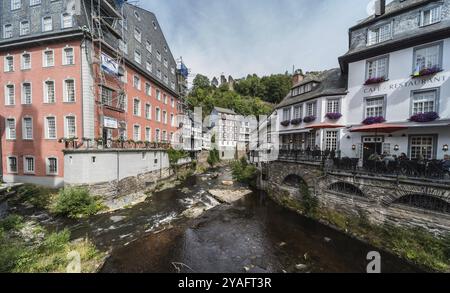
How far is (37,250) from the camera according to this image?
753 cm

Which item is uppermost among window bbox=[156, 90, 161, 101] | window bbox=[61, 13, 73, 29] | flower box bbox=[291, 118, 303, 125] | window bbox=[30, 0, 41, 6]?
window bbox=[30, 0, 41, 6]

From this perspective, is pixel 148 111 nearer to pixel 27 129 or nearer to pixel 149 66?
pixel 149 66

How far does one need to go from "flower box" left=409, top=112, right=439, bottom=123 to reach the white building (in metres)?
0.04


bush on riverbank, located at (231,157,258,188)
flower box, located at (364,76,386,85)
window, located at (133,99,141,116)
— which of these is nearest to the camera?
flower box, located at (364,76,386,85)

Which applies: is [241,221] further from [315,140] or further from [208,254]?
[315,140]

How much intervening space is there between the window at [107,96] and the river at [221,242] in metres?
9.51

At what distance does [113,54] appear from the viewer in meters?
17.1

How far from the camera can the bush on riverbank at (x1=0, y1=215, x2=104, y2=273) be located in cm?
601

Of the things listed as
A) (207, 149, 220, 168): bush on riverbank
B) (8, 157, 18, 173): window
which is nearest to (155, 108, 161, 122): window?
(8, 157, 18, 173): window

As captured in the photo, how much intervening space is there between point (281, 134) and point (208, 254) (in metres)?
16.1

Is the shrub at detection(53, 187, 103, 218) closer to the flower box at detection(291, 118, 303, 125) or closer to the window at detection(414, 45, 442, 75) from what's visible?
the flower box at detection(291, 118, 303, 125)

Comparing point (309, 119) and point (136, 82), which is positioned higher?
point (136, 82)

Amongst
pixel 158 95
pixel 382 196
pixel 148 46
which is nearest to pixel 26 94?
pixel 158 95

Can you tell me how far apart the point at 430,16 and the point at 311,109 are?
884 cm
